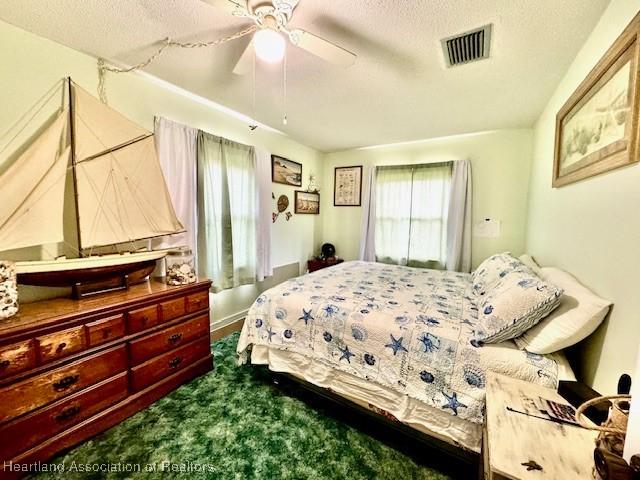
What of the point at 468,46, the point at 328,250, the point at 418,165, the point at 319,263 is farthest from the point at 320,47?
the point at 328,250

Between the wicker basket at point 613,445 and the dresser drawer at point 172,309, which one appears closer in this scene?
the wicker basket at point 613,445

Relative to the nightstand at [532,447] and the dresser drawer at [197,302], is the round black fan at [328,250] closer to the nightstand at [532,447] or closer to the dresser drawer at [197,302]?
the dresser drawer at [197,302]

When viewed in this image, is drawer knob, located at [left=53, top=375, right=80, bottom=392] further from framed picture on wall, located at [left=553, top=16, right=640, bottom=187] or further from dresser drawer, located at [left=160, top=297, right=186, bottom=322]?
framed picture on wall, located at [left=553, top=16, right=640, bottom=187]

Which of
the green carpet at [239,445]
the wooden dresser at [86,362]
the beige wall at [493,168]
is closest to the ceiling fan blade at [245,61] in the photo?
the wooden dresser at [86,362]

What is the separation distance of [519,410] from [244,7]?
Result: 2.02 m

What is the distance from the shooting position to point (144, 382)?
1.69 m

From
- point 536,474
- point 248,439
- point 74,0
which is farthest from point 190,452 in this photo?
point 74,0

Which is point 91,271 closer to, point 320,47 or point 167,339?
point 167,339

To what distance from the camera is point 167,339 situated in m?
1.82

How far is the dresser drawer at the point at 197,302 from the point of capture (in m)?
1.97

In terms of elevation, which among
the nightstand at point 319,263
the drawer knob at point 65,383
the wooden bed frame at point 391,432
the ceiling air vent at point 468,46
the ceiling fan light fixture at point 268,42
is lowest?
the wooden bed frame at point 391,432

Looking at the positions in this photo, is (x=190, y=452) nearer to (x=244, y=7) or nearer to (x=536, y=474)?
(x=536, y=474)

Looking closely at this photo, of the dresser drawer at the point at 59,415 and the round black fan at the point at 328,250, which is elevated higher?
the round black fan at the point at 328,250

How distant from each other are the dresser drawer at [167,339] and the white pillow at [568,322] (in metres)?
2.09
